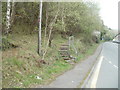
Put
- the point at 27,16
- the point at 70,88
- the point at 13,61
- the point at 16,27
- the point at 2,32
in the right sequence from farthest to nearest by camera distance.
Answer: the point at 27,16 < the point at 16,27 < the point at 2,32 < the point at 13,61 < the point at 70,88

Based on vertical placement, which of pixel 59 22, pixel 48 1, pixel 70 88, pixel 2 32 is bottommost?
pixel 70 88

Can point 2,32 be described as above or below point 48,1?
below

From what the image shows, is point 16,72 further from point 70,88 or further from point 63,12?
point 63,12

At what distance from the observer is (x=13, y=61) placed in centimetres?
861

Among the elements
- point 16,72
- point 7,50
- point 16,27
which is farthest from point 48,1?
point 16,72

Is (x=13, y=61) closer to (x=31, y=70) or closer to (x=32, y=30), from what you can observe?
(x=31, y=70)

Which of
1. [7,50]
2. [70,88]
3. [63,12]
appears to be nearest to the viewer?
[70,88]

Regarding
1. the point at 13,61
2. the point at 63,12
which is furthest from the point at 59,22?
the point at 13,61

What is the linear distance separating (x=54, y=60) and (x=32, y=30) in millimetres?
5180

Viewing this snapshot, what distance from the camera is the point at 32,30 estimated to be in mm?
17359

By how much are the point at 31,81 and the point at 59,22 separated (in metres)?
7.08

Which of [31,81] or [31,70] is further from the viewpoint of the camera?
[31,70]

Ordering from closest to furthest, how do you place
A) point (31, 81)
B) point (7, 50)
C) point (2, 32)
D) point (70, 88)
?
point (70, 88) < point (31, 81) < point (7, 50) < point (2, 32)

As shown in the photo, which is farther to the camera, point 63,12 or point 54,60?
point 63,12
